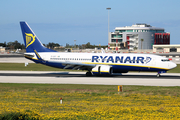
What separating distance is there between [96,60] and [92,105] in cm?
2532

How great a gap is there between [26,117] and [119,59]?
32779mm

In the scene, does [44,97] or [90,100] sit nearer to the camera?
[90,100]

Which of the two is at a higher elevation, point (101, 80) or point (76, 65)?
point (76, 65)

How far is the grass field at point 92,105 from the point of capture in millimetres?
16922

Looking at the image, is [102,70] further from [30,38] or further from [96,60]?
[30,38]

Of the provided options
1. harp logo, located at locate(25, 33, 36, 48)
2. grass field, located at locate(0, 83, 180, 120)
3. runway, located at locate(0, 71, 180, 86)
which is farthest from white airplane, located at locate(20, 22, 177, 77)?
grass field, located at locate(0, 83, 180, 120)

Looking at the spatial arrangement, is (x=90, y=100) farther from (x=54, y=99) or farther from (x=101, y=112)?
(x=101, y=112)

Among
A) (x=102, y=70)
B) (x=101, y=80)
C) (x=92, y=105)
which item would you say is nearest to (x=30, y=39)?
(x=102, y=70)

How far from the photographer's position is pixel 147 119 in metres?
16.0

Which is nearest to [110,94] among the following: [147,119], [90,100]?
[90,100]

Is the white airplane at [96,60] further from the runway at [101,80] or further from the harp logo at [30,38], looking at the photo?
the runway at [101,80]

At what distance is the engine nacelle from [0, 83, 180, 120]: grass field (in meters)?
15.6

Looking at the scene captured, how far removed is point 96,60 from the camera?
46.2 metres

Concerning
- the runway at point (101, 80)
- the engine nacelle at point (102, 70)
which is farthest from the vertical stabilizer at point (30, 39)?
the engine nacelle at point (102, 70)
